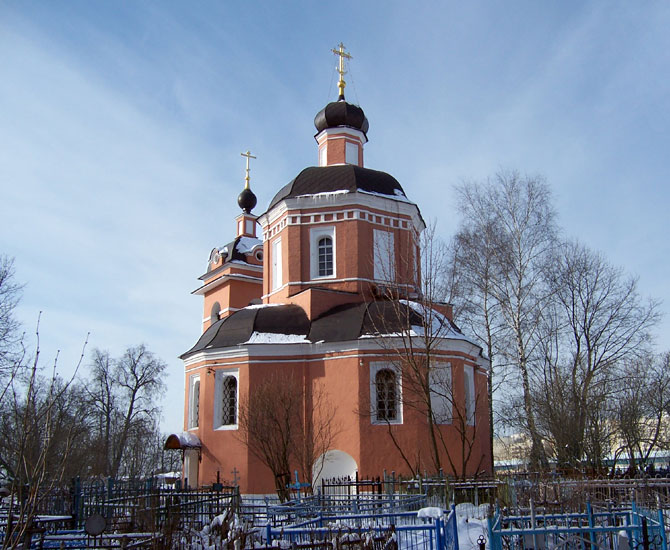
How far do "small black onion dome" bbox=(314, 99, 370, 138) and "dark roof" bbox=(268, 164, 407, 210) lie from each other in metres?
2.21

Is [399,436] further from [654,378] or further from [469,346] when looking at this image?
[654,378]

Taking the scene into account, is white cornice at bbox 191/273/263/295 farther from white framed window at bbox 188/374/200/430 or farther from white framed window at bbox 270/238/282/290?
white framed window at bbox 188/374/200/430

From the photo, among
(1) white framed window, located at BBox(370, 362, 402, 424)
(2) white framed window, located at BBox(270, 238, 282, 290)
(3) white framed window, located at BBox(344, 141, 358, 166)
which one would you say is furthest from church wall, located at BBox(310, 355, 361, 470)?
(3) white framed window, located at BBox(344, 141, 358, 166)

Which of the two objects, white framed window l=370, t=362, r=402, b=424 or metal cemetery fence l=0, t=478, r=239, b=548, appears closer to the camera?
metal cemetery fence l=0, t=478, r=239, b=548

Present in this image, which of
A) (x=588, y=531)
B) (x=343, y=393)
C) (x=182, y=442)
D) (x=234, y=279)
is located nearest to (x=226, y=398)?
(x=182, y=442)

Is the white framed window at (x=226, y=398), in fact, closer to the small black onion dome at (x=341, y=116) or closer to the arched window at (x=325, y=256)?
the arched window at (x=325, y=256)

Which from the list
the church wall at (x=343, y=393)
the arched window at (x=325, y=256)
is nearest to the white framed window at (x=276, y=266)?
the arched window at (x=325, y=256)

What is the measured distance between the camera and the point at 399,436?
17094 millimetres

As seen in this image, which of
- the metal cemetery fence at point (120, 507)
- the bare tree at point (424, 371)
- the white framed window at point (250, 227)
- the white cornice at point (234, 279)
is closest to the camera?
the metal cemetery fence at point (120, 507)

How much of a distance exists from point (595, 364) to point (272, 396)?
36.8 ft

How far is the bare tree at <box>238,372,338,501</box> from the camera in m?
16.5

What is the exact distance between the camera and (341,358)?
59.1ft

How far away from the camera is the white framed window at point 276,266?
70.5ft

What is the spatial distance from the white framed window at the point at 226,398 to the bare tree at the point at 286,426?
0.82 meters
